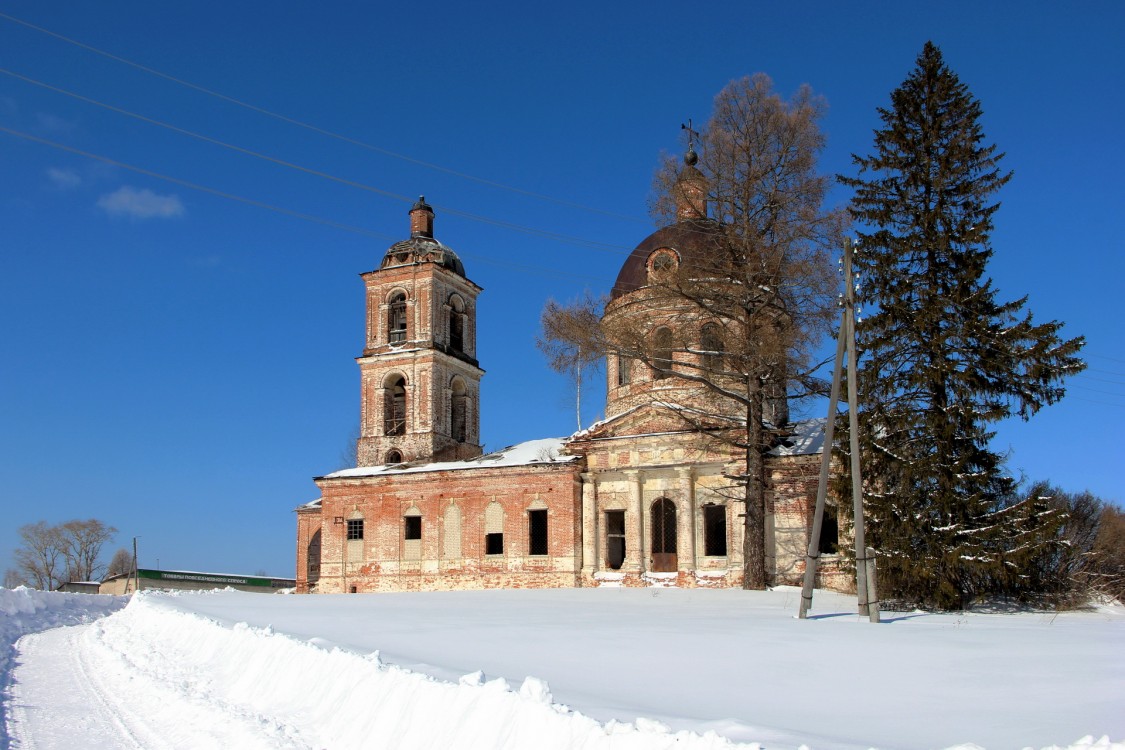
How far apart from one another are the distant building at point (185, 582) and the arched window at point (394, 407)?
24.6 metres

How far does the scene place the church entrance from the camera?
30.6m

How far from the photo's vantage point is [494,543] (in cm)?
3338

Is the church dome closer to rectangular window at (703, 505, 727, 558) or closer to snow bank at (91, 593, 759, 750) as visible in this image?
rectangular window at (703, 505, 727, 558)

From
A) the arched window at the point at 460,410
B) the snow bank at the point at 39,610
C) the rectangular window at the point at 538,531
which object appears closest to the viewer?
the snow bank at the point at 39,610

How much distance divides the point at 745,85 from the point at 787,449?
11050 millimetres

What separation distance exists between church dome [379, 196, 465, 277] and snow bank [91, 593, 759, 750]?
2692 centimetres

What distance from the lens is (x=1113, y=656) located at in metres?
9.84

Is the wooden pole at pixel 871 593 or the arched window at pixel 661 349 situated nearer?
the wooden pole at pixel 871 593

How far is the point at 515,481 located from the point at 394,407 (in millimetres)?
7652

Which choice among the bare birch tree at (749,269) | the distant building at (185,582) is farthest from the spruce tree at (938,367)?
the distant building at (185,582)

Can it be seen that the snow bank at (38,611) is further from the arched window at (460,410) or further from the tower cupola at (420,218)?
the tower cupola at (420,218)

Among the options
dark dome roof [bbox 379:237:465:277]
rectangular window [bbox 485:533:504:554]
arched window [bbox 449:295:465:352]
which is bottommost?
rectangular window [bbox 485:533:504:554]

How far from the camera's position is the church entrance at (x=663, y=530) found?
30.6m

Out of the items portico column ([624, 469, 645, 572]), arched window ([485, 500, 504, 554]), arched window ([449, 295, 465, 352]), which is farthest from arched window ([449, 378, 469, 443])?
portico column ([624, 469, 645, 572])
